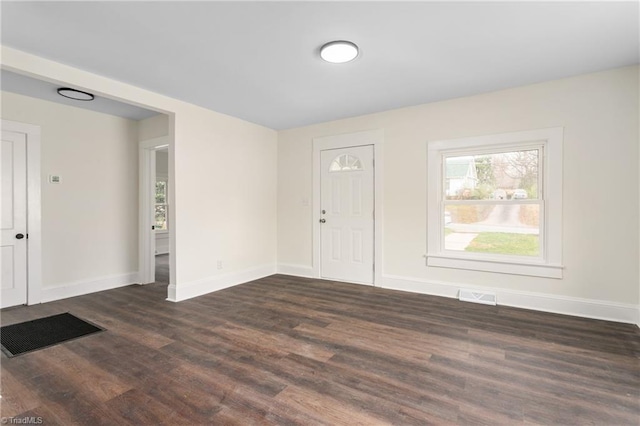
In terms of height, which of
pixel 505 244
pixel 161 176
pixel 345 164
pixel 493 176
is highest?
pixel 161 176

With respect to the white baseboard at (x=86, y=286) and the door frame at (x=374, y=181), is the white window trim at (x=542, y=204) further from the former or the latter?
the white baseboard at (x=86, y=286)

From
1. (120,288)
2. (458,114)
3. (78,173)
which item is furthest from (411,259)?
(78,173)

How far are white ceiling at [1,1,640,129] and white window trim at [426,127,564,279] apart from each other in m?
0.61

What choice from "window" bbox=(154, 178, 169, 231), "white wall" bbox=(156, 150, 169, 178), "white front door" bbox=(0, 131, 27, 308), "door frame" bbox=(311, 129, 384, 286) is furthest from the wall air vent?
"white wall" bbox=(156, 150, 169, 178)

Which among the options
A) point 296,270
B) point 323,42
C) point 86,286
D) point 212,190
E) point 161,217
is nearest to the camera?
point 323,42

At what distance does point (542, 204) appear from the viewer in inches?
139

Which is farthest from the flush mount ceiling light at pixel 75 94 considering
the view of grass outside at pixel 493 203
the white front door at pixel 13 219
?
the view of grass outside at pixel 493 203

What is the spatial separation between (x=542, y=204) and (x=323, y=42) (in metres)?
2.97

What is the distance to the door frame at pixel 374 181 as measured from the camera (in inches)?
179

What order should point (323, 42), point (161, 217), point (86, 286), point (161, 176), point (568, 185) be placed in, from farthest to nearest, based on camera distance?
point (161, 217), point (161, 176), point (86, 286), point (568, 185), point (323, 42)

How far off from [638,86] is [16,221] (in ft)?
22.7

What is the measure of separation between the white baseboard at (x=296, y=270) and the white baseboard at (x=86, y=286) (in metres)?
2.30

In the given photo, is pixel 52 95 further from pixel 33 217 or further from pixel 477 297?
pixel 477 297

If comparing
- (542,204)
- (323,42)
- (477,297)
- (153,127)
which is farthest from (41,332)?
(542,204)
